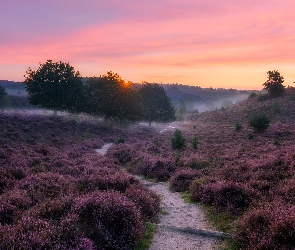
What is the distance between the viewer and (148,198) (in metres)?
11.6

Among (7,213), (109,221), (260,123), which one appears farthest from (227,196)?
(260,123)

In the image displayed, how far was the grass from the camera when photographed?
832 cm

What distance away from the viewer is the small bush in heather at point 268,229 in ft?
23.2

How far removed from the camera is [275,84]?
62094 millimetres

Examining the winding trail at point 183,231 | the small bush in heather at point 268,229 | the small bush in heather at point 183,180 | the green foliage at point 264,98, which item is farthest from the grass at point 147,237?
the green foliage at point 264,98

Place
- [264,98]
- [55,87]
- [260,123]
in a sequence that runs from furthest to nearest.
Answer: [264,98] → [55,87] → [260,123]

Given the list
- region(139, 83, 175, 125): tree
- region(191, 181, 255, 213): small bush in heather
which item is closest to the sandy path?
region(191, 181, 255, 213): small bush in heather

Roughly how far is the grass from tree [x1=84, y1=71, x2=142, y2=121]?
50.0 metres

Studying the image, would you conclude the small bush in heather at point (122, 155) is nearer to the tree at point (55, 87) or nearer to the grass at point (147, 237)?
the grass at point (147, 237)

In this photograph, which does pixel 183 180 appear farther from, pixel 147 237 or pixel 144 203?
pixel 147 237

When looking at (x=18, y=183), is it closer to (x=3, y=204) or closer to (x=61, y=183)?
(x=61, y=183)

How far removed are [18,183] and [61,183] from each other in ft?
6.40

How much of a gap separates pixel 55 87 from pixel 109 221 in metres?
53.6

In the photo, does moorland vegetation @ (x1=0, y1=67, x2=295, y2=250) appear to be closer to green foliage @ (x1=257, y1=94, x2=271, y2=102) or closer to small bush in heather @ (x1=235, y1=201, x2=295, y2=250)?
small bush in heather @ (x1=235, y1=201, x2=295, y2=250)
